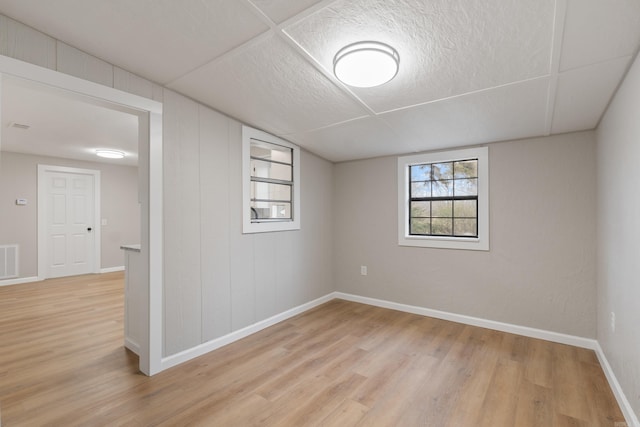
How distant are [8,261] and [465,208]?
24.3ft

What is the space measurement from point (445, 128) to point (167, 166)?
8.52ft

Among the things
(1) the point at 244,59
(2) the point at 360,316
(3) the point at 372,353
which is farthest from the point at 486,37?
(2) the point at 360,316

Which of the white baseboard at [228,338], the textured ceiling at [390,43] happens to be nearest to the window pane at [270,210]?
the textured ceiling at [390,43]

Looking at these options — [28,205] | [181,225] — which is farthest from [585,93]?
[28,205]

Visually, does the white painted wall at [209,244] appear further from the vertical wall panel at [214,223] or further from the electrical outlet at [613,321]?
the electrical outlet at [613,321]

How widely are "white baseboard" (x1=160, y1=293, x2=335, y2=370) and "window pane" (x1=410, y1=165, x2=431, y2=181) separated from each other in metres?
2.19

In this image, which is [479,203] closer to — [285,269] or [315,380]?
[285,269]

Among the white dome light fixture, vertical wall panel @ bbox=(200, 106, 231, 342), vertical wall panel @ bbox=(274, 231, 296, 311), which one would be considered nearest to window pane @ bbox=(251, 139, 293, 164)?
vertical wall panel @ bbox=(200, 106, 231, 342)

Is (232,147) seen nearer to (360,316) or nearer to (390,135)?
(390,135)

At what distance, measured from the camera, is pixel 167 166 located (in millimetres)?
2391

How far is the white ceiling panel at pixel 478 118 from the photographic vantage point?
220 centimetres

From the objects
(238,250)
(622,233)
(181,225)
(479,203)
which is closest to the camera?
(622,233)

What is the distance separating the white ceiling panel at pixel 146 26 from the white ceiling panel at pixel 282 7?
0.27 ft

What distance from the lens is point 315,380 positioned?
2215 mm
